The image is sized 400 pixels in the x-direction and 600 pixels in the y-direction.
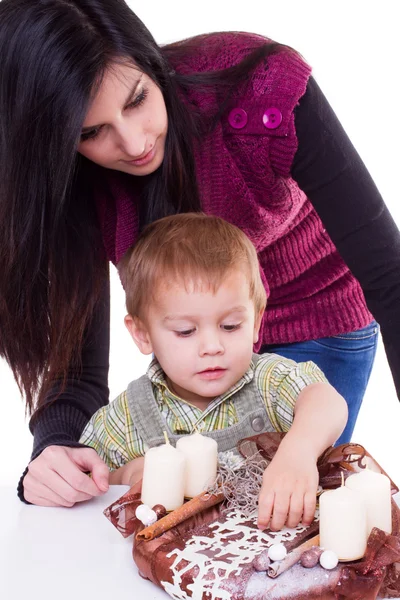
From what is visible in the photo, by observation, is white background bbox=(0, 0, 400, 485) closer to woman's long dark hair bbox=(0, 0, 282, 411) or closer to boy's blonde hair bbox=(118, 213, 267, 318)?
woman's long dark hair bbox=(0, 0, 282, 411)

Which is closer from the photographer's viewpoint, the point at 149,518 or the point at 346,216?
the point at 149,518

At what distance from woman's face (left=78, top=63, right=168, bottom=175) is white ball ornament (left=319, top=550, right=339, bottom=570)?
2.44 ft

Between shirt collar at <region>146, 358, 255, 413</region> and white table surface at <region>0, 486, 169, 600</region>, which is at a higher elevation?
shirt collar at <region>146, 358, 255, 413</region>

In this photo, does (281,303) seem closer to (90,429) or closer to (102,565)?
(90,429)

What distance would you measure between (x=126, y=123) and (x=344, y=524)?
0.75 meters

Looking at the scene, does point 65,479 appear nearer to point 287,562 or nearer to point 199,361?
point 199,361

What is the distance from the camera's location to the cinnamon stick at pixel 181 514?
3.37ft

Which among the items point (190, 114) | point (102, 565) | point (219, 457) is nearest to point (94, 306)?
point (190, 114)

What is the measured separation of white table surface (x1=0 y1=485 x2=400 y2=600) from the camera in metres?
0.99

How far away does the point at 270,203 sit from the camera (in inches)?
62.5

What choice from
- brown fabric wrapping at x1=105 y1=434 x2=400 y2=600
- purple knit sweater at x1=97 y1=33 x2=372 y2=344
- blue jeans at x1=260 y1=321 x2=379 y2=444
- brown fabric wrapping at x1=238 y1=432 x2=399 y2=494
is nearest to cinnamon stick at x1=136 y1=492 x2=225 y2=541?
brown fabric wrapping at x1=105 y1=434 x2=400 y2=600

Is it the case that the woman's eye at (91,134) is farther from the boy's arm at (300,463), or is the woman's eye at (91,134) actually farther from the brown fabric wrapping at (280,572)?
the brown fabric wrapping at (280,572)

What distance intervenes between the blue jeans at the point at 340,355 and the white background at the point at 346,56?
117cm

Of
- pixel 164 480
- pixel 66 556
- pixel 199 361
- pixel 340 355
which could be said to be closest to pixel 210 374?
pixel 199 361
